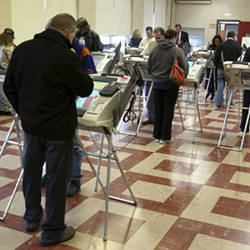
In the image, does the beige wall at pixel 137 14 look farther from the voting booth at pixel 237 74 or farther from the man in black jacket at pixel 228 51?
the voting booth at pixel 237 74

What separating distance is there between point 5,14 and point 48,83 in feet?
19.6


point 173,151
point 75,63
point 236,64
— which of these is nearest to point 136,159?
point 173,151

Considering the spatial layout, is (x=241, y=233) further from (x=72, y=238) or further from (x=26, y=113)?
(x=26, y=113)

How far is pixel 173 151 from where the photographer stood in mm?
4652

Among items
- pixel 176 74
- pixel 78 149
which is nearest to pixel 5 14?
pixel 176 74

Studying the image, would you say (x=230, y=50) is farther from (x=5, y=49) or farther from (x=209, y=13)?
(x=209, y=13)

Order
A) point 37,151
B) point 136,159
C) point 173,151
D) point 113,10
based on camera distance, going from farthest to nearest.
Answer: point 113,10
point 173,151
point 136,159
point 37,151

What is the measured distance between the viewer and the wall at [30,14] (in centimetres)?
811

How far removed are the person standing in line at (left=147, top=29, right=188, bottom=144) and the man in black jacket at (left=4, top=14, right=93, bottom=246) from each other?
249 centimetres

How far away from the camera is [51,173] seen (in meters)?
2.38

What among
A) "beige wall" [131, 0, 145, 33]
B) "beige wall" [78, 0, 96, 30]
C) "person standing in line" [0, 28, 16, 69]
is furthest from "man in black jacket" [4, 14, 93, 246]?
"beige wall" [131, 0, 145, 33]

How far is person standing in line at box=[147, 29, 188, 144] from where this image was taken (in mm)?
4750

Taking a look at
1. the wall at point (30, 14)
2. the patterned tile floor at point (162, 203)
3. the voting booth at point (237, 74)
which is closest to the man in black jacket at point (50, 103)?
the patterned tile floor at point (162, 203)

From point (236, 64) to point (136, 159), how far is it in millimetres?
1567
